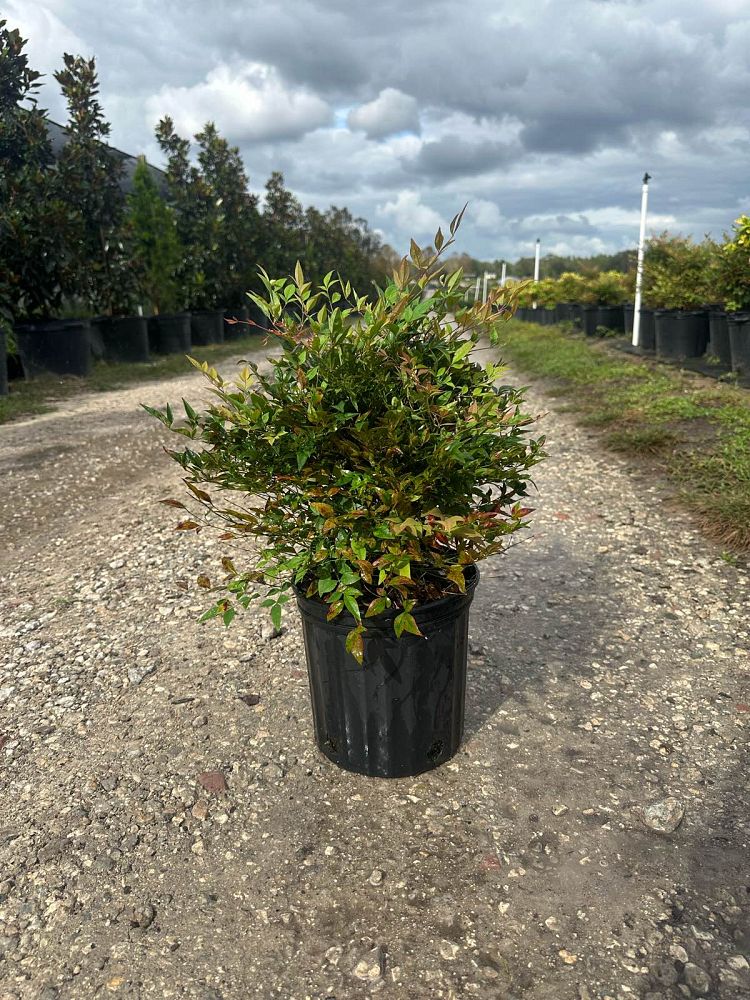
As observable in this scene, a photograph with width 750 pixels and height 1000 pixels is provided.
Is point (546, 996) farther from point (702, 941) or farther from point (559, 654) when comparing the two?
point (559, 654)

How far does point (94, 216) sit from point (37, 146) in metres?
1.34

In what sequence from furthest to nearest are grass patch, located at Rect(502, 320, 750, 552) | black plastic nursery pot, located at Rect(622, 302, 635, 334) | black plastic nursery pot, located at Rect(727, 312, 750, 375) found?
black plastic nursery pot, located at Rect(622, 302, 635, 334), black plastic nursery pot, located at Rect(727, 312, 750, 375), grass patch, located at Rect(502, 320, 750, 552)

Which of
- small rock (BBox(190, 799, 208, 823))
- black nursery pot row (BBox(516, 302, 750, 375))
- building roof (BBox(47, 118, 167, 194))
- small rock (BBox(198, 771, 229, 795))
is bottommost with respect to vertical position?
small rock (BBox(190, 799, 208, 823))

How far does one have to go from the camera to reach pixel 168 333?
561 inches

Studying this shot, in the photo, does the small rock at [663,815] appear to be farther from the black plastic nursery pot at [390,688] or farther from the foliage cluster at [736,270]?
the foliage cluster at [736,270]

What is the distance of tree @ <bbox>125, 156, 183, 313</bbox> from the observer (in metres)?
14.5

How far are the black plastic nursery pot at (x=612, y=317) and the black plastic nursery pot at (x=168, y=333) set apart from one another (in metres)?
8.80

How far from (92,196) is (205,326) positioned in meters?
4.84

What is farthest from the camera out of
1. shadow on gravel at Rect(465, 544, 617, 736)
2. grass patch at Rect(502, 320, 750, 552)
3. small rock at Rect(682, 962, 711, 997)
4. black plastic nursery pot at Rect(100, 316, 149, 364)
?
black plastic nursery pot at Rect(100, 316, 149, 364)

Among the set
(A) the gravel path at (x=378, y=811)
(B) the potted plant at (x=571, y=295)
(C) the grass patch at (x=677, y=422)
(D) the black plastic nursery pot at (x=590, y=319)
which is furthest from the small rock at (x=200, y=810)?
(B) the potted plant at (x=571, y=295)

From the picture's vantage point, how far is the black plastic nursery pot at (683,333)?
10.7m

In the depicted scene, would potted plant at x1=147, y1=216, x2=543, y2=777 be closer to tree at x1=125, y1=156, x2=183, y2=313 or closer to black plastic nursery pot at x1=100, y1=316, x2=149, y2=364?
black plastic nursery pot at x1=100, y1=316, x2=149, y2=364

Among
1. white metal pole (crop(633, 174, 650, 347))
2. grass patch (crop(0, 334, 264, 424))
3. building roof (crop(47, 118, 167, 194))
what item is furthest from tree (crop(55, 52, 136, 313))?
white metal pole (crop(633, 174, 650, 347))

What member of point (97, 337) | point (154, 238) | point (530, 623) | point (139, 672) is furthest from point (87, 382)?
point (530, 623)
